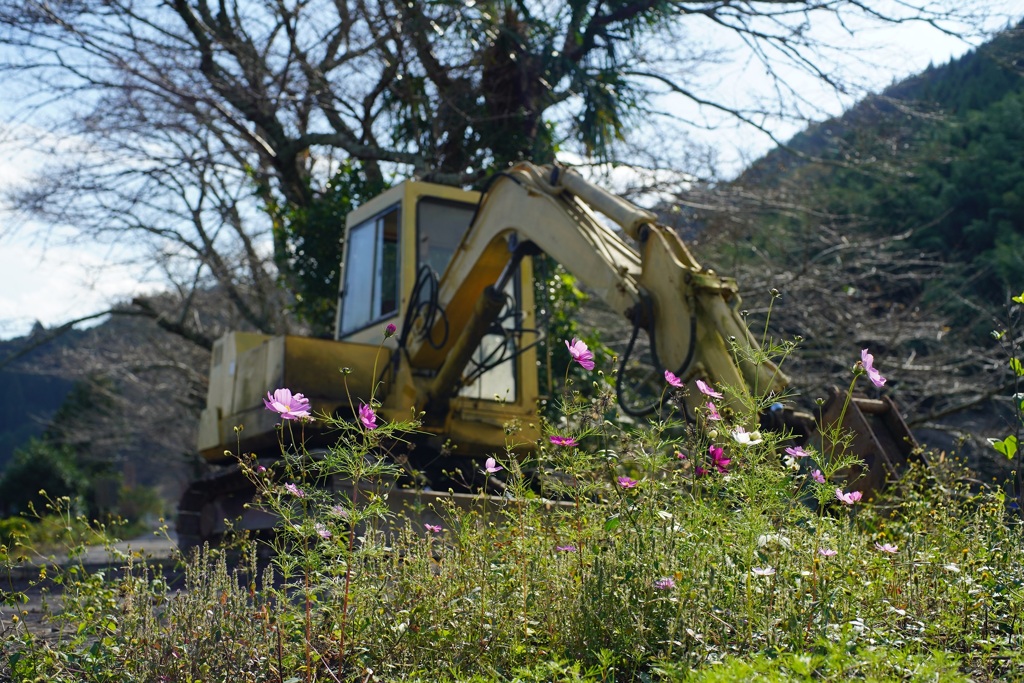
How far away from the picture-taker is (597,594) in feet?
10.5

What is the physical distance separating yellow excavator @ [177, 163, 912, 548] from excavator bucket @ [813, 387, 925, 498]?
0.04 feet

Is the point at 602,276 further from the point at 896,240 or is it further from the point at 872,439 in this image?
the point at 896,240

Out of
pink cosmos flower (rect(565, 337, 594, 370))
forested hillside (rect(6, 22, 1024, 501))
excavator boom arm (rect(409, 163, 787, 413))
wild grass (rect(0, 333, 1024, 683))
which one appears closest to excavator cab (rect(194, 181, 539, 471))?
excavator boom arm (rect(409, 163, 787, 413))

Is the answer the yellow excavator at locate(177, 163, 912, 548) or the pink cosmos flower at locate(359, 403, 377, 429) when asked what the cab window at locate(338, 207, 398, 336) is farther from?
the pink cosmos flower at locate(359, 403, 377, 429)

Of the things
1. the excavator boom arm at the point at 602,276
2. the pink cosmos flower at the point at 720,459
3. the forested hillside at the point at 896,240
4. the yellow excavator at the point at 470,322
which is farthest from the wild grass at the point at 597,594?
the forested hillside at the point at 896,240

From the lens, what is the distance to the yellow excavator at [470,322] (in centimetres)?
573

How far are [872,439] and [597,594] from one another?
2.58 m

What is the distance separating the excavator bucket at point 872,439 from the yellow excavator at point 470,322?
11 millimetres

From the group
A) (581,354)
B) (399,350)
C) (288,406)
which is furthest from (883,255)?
(288,406)

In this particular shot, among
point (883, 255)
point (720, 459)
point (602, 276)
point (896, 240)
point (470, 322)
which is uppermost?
point (896, 240)

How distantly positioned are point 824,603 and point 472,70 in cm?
1118

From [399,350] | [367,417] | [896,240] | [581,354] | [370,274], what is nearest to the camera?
[367,417]

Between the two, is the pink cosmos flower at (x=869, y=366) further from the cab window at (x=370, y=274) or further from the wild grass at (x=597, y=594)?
the cab window at (x=370, y=274)

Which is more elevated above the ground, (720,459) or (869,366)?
(869,366)
